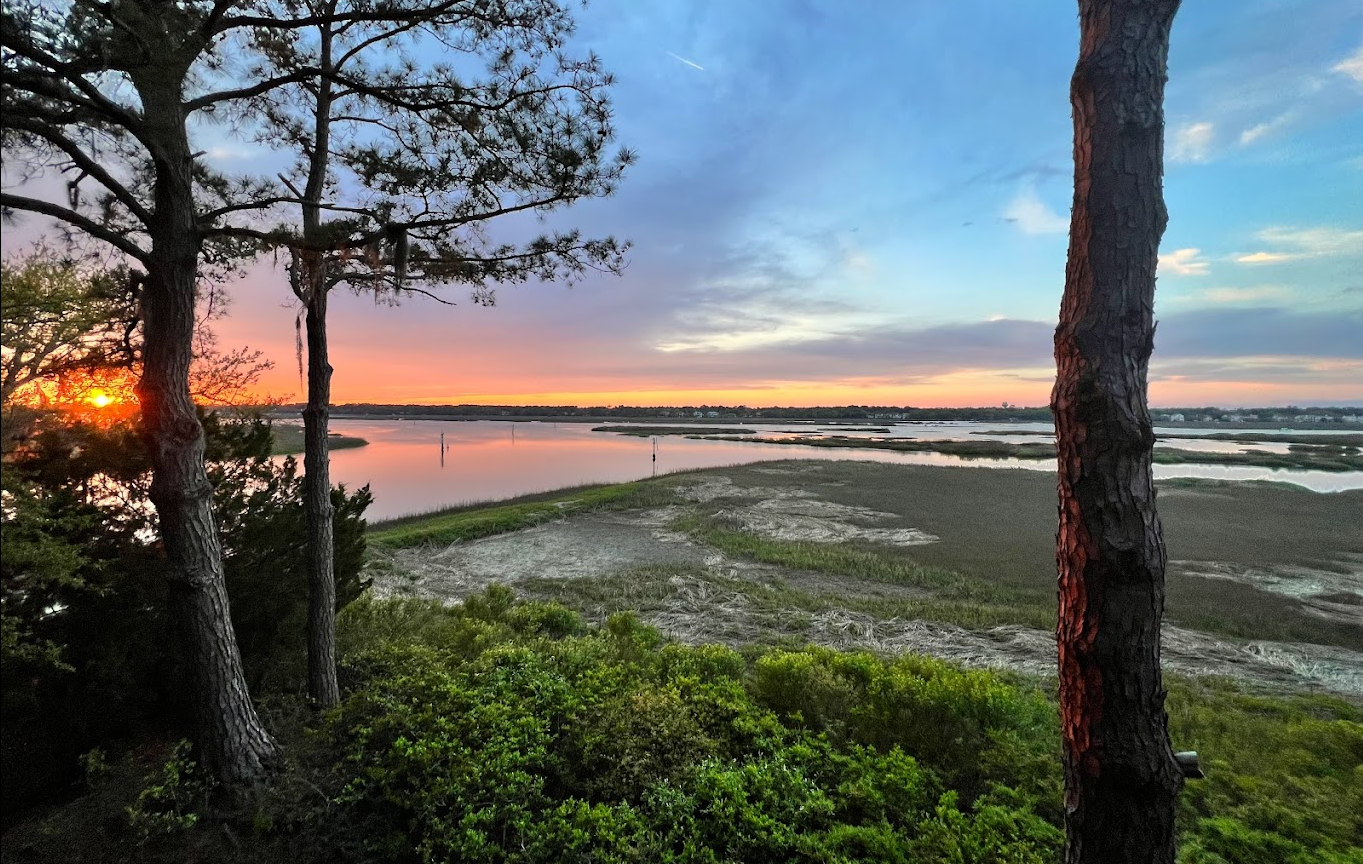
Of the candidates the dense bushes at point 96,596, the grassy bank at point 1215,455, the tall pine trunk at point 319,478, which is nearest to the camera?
the dense bushes at point 96,596

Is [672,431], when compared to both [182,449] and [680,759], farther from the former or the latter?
[182,449]

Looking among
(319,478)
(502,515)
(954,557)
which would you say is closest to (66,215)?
(319,478)

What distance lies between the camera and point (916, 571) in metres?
13.2

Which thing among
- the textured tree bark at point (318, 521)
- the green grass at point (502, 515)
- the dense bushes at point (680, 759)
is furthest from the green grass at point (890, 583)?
the textured tree bark at point (318, 521)

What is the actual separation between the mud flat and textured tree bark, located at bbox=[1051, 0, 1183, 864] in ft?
19.2

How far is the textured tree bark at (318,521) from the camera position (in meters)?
5.44

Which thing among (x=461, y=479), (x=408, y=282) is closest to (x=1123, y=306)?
(x=408, y=282)

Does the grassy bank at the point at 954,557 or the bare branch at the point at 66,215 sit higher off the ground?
the bare branch at the point at 66,215

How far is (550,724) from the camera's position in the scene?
474cm

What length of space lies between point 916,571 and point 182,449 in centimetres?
1323

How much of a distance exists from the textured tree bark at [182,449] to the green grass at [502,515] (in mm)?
12305

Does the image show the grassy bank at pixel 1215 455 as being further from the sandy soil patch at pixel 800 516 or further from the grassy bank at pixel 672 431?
the grassy bank at pixel 672 431

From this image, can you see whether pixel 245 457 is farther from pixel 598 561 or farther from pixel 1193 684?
pixel 1193 684

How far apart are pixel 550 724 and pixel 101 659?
3.14 metres
